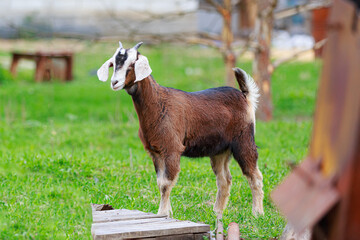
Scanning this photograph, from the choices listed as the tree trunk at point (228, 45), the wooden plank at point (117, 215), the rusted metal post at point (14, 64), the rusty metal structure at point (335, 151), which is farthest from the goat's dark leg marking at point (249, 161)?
the rusted metal post at point (14, 64)

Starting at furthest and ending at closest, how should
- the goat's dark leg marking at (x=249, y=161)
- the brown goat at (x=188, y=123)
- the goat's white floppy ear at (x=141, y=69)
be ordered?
the goat's dark leg marking at (x=249, y=161)
the brown goat at (x=188, y=123)
the goat's white floppy ear at (x=141, y=69)

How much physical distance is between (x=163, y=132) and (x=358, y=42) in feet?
10.7

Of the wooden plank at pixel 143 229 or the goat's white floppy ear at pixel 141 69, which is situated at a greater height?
the goat's white floppy ear at pixel 141 69

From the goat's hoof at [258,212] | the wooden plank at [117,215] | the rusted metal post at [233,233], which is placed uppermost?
the wooden plank at [117,215]

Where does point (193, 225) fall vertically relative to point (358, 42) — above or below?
below

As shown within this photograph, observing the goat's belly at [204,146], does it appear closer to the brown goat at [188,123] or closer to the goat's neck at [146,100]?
the brown goat at [188,123]

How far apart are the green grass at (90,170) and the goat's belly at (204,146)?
60cm

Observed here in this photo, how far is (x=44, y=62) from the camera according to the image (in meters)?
16.7

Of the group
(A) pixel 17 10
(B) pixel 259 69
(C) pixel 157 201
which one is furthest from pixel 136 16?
(C) pixel 157 201

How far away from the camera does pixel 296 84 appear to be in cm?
1656

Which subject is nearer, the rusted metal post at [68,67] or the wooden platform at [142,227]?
the wooden platform at [142,227]

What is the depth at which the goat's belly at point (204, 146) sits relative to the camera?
620 cm

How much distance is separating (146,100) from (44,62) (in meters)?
11.4

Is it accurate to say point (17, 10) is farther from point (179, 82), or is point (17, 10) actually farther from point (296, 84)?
point (296, 84)
